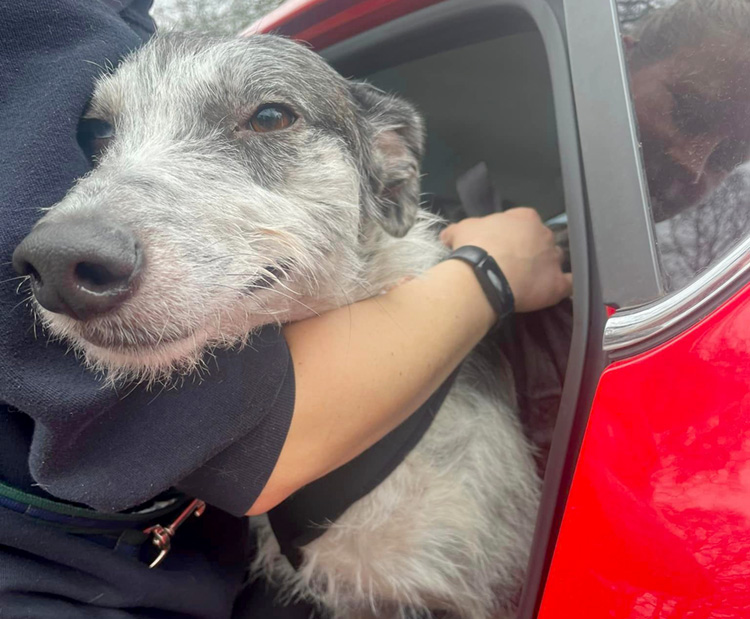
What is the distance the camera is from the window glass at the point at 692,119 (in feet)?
3.32

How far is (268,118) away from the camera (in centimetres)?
186

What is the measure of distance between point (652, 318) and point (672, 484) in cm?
29

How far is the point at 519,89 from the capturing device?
9.02ft

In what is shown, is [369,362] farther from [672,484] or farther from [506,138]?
[506,138]

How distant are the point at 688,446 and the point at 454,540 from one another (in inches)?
43.7

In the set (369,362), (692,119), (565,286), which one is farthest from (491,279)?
(692,119)

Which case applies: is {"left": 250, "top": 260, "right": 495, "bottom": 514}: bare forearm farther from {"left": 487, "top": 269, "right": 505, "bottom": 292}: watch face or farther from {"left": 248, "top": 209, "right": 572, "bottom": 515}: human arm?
{"left": 487, "top": 269, "right": 505, "bottom": 292}: watch face

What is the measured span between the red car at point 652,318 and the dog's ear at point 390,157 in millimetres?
883

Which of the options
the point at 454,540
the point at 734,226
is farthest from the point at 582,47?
the point at 454,540

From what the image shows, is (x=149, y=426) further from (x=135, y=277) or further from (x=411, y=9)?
(x=411, y=9)

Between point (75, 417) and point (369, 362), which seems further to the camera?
point (369, 362)

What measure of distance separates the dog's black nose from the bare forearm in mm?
492

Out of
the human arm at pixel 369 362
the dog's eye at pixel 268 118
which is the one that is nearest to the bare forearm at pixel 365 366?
the human arm at pixel 369 362

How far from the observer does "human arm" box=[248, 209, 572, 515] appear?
1.38m
